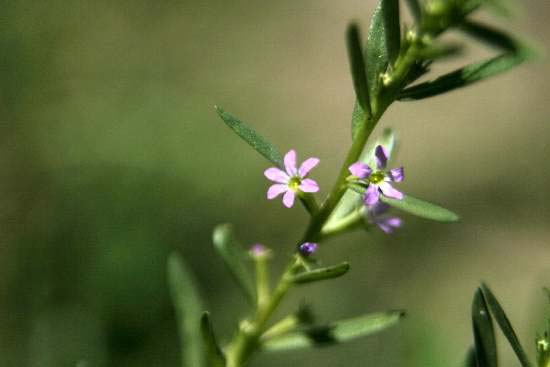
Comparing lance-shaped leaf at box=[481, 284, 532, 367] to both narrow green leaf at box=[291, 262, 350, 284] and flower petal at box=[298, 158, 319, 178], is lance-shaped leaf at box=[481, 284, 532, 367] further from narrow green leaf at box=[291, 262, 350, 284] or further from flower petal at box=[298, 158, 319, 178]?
flower petal at box=[298, 158, 319, 178]

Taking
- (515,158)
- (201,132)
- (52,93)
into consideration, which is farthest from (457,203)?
(52,93)

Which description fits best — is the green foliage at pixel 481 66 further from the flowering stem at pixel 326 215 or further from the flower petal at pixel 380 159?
the flower petal at pixel 380 159

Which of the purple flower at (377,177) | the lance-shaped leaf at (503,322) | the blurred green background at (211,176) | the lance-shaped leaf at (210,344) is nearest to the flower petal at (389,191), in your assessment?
the purple flower at (377,177)

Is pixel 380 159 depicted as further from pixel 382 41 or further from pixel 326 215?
pixel 382 41

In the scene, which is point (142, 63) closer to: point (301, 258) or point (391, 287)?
point (391, 287)

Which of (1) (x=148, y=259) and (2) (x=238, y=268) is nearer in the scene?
(2) (x=238, y=268)

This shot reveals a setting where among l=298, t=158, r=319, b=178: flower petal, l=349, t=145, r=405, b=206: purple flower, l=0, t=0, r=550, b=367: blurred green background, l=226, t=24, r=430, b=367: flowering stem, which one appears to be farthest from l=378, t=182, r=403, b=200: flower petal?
l=0, t=0, r=550, b=367: blurred green background

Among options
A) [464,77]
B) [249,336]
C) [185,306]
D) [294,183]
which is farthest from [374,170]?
[185,306]
